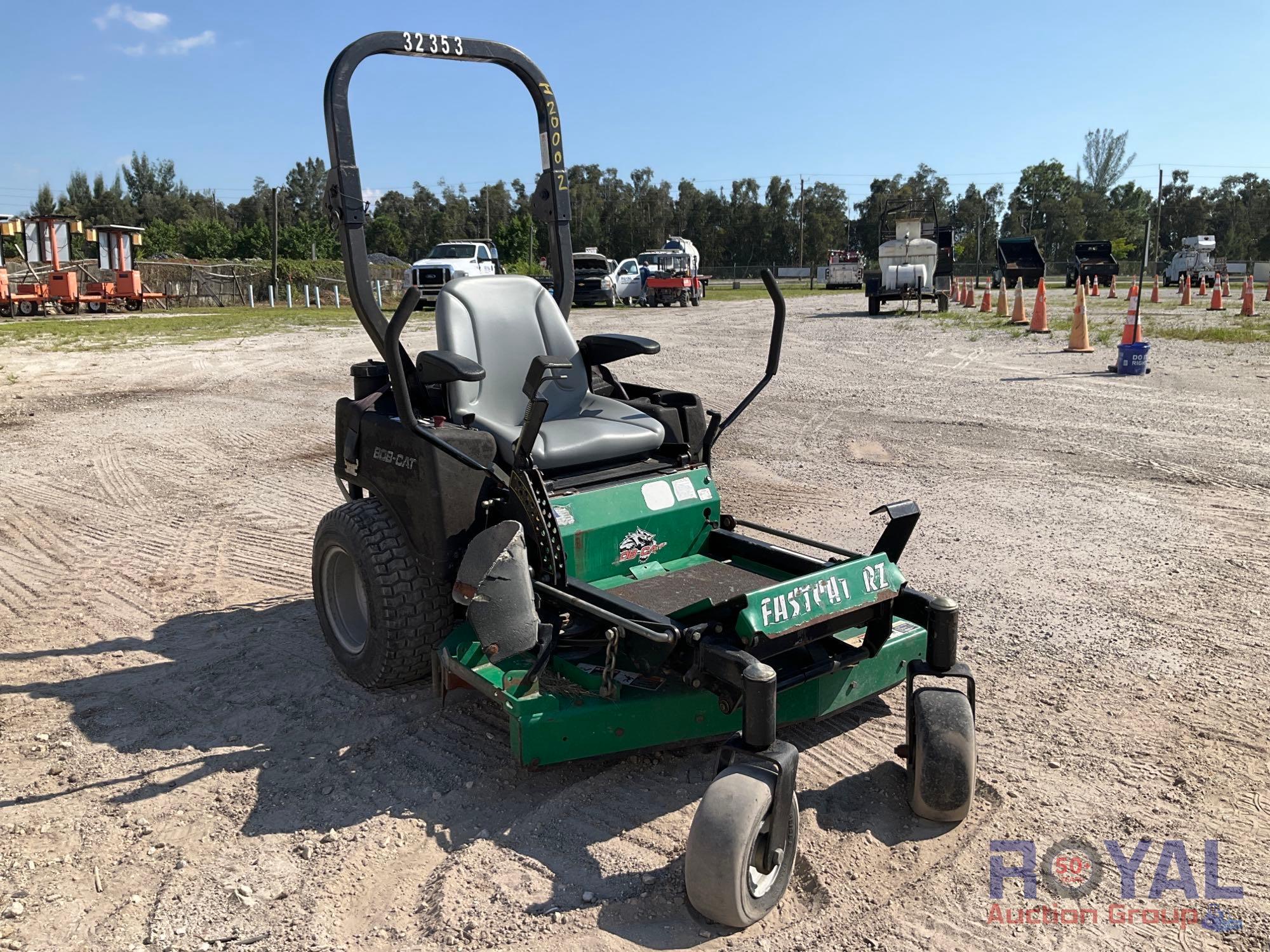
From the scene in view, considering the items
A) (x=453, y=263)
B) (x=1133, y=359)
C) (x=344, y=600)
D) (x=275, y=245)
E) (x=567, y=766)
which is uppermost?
(x=275, y=245)

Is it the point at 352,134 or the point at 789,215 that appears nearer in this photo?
the point at 352,134

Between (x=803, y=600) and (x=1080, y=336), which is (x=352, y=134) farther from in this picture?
(x=1080, y=336)

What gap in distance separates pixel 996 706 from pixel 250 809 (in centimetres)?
268

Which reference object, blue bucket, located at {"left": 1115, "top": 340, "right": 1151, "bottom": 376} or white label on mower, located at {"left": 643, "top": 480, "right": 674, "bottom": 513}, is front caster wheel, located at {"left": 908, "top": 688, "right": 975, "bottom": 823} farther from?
blue bucket, located at {"left": 1115, "top": 340, "right": 1151, "bottom": 376}

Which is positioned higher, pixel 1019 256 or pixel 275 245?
pixel 275 245

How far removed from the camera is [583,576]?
369 centimetres

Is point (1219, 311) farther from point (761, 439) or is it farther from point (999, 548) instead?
point (999, 548)

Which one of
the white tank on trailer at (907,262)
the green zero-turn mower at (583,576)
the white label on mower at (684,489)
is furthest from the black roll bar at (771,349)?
the white tank on trailer at (907,262)

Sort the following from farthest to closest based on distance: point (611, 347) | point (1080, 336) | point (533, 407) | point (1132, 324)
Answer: point (1080, 336), point (1132, 324), point (611, 347), point (533, 407)

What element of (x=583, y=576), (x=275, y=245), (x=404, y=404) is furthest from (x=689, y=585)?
(x=275, y=245)

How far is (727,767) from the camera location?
107 inches

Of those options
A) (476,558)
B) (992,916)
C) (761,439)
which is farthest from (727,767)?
(761,439)

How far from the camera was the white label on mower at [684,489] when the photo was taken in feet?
13.2

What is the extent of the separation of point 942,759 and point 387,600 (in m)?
2.02
